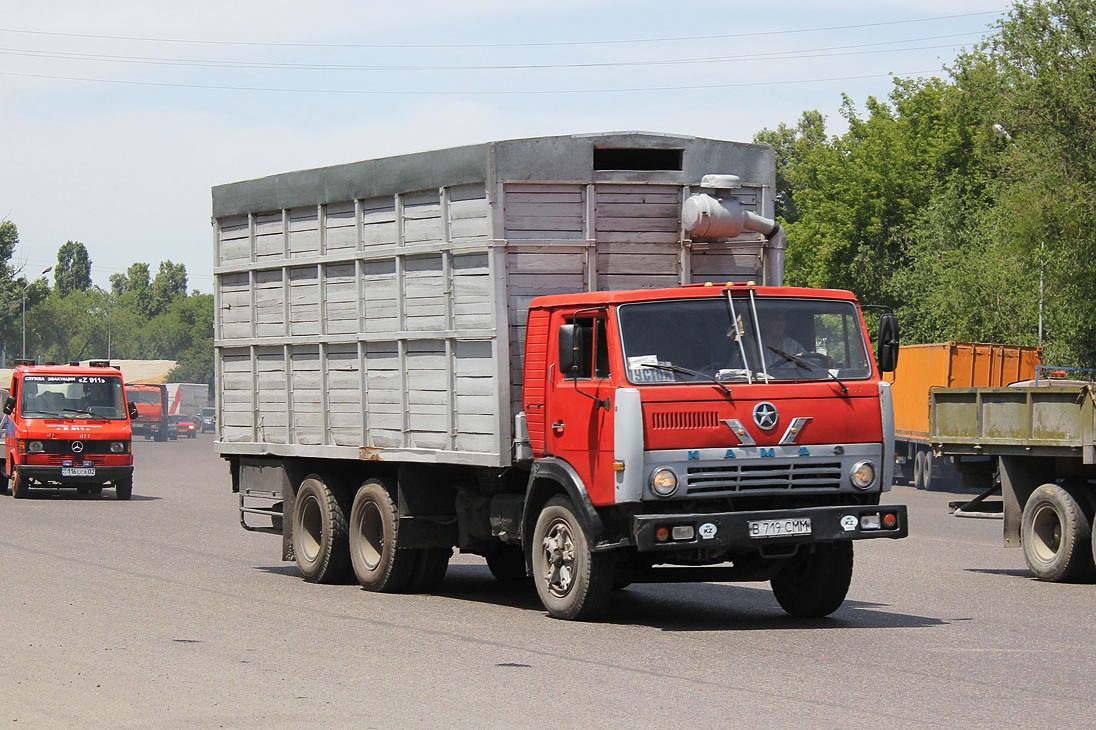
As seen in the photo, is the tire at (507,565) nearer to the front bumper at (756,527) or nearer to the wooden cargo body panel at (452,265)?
the wooden cargo body panel at (452,265)

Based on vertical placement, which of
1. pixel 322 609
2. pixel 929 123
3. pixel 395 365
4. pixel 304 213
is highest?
pixel 929 123

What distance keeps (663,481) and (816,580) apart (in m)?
1.80

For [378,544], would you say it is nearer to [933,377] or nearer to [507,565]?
[507,565]

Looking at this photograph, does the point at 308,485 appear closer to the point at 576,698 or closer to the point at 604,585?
the point at 604,585

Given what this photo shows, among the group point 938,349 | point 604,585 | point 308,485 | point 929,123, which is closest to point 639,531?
point 604,585

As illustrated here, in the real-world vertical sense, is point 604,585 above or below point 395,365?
below

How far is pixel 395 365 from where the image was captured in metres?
15.0

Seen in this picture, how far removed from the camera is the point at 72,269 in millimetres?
173500

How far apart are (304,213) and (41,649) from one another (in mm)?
6318

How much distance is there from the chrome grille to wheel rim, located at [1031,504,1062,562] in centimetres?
526

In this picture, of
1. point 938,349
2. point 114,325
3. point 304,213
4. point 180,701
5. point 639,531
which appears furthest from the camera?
point 114,325

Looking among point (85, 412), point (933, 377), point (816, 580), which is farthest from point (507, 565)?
point (933, 377)

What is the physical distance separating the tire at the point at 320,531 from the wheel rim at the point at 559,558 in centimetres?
352

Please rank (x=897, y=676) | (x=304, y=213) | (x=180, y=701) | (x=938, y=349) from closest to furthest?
(x=180, y=701), (x=897, y=676), (x=304, y=213), (x=938, y=349)
